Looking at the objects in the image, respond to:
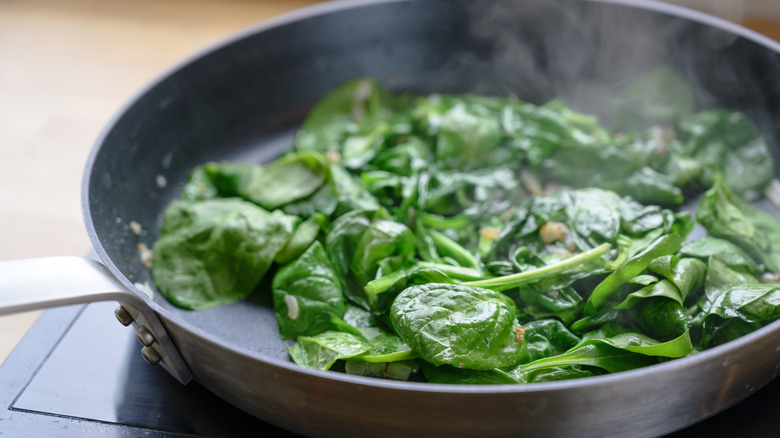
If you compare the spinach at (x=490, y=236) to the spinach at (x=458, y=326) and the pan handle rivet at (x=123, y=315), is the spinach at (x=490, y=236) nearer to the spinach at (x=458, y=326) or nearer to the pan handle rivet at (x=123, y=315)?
the spinach at (x=458, y=326)

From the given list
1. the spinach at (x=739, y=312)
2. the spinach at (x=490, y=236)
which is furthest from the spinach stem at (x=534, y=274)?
the spinach at (x=739, y=312)

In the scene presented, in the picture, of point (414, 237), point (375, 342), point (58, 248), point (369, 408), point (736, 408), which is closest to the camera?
point (369, 408)

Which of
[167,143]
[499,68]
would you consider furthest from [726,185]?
[167,143]

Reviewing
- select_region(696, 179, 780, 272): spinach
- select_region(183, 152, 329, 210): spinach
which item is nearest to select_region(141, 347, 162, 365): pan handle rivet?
select_region(183, 152, 329, 210): spinach

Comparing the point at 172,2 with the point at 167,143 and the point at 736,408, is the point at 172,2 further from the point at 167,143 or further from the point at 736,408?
the point at 736,408

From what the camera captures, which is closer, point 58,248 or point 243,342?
point 243,342

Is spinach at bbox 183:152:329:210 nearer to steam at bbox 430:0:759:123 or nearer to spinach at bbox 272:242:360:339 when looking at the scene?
spinach at bbox 272:242:360:339

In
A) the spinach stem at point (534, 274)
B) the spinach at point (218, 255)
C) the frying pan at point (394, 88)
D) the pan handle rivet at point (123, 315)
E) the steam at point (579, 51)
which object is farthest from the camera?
the steam at point (579, 51)

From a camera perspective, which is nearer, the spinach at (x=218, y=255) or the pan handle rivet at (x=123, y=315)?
the pan handle rivet at (x=123, y=315)
